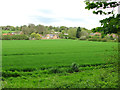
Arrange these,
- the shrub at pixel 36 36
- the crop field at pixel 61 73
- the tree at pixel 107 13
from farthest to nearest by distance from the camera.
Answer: the shrub at pixel 36 36 < the crop field at pixel 61 73 < the tree at pixel 107 13

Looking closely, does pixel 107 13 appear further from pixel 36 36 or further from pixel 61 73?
pixel 36 36

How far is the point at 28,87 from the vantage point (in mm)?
6418

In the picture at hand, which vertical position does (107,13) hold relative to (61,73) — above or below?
above

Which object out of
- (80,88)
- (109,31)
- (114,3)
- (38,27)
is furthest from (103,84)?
(38,27)

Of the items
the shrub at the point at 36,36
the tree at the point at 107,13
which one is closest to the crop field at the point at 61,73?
the tree at the point at 107,13

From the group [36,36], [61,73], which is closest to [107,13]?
[61,73]

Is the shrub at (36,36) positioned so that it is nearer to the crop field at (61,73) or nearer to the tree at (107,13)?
the crop field at (61,73)

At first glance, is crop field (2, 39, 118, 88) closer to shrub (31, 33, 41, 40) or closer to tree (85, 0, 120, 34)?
tree (85, 0, 120, 34)

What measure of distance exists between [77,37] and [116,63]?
210 feet

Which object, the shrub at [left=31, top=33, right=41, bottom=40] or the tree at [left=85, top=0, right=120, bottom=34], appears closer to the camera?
the tree at [left=85, top=0, right=120, bottom=34]

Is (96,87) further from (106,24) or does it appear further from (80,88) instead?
(106,24)

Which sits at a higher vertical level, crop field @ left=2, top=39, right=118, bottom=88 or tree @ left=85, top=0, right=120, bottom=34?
tree @ left=85, top=0, right=120, bottom=34

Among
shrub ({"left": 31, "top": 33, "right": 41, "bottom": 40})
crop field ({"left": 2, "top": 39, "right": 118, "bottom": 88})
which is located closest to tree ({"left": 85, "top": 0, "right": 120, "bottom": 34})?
crop field ({"left": 2, "top": 39, "right": 118, "bottom": 88})

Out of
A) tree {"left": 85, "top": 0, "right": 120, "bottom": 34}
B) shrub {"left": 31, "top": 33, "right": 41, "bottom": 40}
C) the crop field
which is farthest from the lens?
shrub {"left": 31, "top": 33, "right": 41, "bottom": 40}
